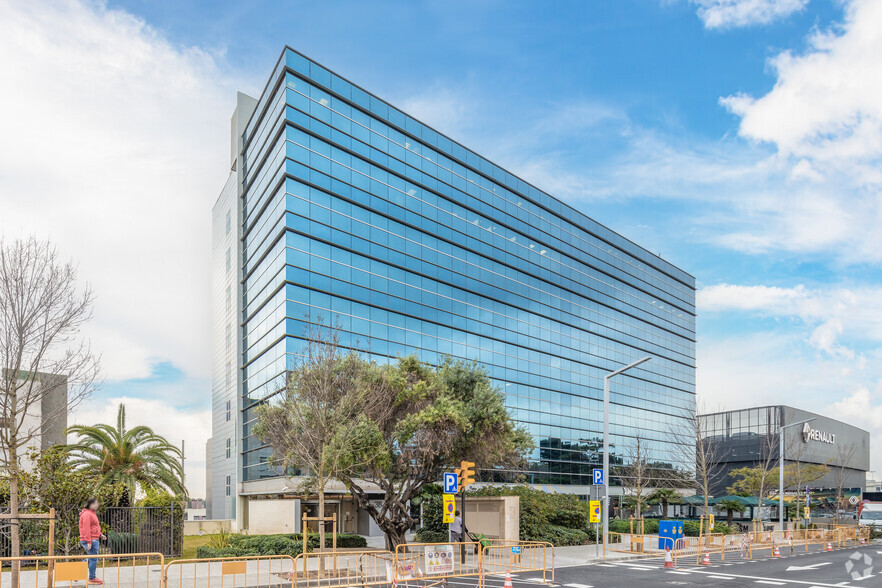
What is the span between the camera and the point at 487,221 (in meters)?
60.7

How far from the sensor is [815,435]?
98.1 metres

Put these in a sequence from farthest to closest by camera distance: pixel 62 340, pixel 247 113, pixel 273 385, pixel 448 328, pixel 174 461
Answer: pixel 247 113 → pixel 448 328 → pixel 273 385 → pixel 174 461 → pixel 62 340

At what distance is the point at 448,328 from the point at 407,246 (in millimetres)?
7189

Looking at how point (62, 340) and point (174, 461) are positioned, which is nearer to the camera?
point (62, 340)

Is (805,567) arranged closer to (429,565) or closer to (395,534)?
(395,534)

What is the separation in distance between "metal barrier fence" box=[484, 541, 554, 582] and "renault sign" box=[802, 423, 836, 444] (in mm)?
77037

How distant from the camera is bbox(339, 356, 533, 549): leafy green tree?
27.9 m

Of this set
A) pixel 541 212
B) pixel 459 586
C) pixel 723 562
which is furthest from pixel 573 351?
pixel 459 586

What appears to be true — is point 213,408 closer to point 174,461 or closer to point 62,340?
point 174,461

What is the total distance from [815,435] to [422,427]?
87.9m

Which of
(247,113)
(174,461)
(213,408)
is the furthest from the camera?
(213,408)

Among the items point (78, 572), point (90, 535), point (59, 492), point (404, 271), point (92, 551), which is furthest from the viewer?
point (404, 271)

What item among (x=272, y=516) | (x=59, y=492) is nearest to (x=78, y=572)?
(x=59, y=492)

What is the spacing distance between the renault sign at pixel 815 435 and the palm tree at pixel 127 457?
276 ft
